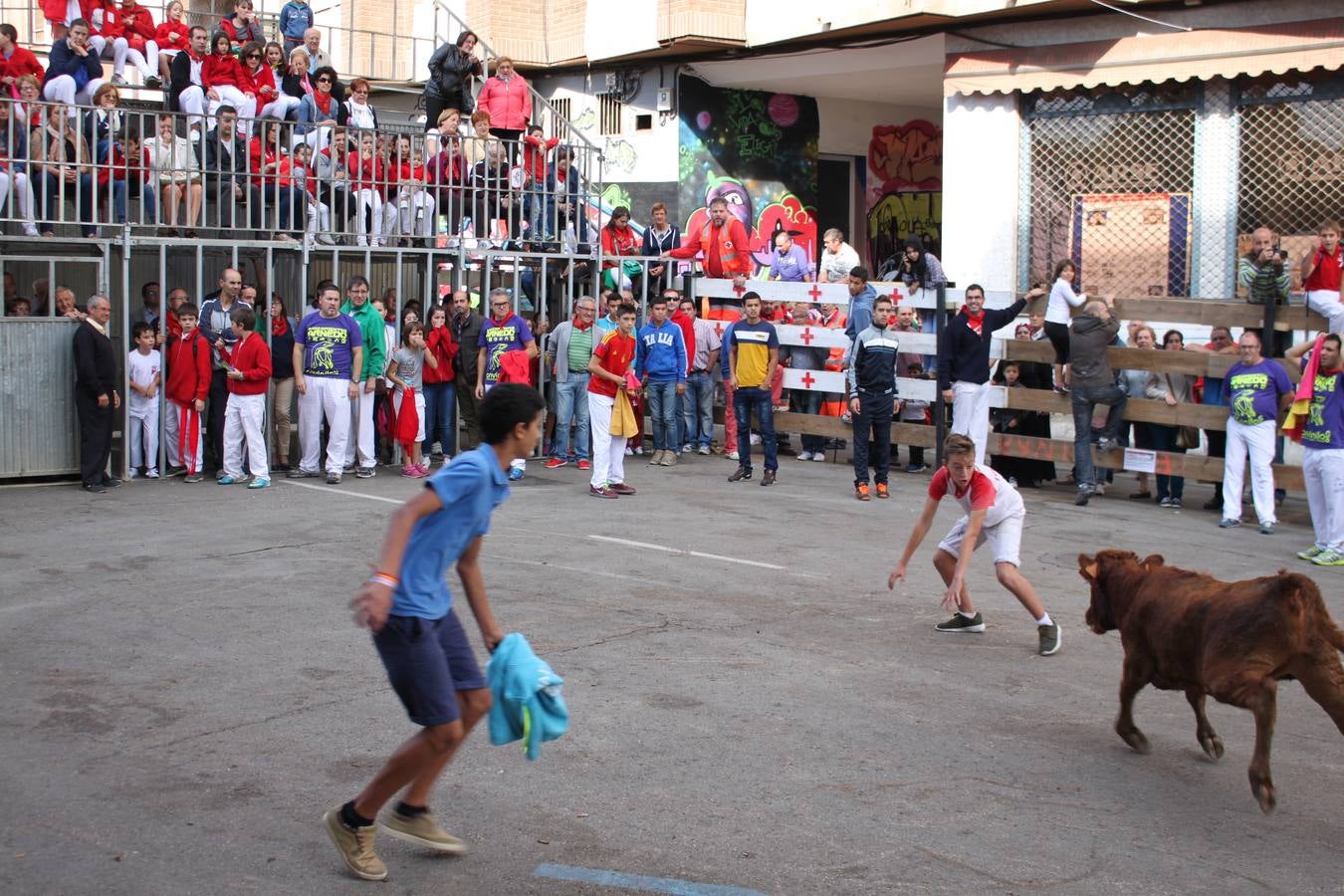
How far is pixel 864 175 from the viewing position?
25.8 m

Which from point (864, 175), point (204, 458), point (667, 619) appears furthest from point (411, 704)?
point (864, 175)

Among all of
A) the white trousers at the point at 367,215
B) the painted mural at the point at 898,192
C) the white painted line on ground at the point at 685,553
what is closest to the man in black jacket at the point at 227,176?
the white trousers at the point at 367,215

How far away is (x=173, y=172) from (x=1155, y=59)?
11.5 metres

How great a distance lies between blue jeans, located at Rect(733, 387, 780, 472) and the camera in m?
16.1

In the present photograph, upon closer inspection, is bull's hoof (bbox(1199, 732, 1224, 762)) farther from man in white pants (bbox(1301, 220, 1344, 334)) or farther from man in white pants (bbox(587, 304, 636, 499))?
man in white pants (bbox(587, 304, 636, 499))

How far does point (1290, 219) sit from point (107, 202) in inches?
521

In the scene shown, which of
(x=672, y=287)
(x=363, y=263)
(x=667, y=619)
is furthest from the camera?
(x=672, y=287)

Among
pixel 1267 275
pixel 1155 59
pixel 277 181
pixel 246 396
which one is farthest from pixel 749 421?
pixel 1155 59

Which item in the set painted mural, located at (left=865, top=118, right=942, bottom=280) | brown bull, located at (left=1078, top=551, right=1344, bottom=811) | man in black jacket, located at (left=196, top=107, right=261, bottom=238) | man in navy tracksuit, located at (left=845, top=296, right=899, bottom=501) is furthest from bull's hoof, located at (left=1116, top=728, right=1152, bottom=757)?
painted mural, located at (left=865, top=118, right=942, bottom=280)

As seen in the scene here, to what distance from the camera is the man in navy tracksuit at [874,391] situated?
15.3 m

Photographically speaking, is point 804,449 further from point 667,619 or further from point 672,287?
point 667,619

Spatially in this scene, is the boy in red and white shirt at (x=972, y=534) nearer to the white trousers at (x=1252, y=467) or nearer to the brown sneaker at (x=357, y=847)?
the brown sneaker at (x=357, y=847)

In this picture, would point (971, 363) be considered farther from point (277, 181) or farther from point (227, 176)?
point (227, 176)

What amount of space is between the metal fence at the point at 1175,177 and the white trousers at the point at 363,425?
901 cm
